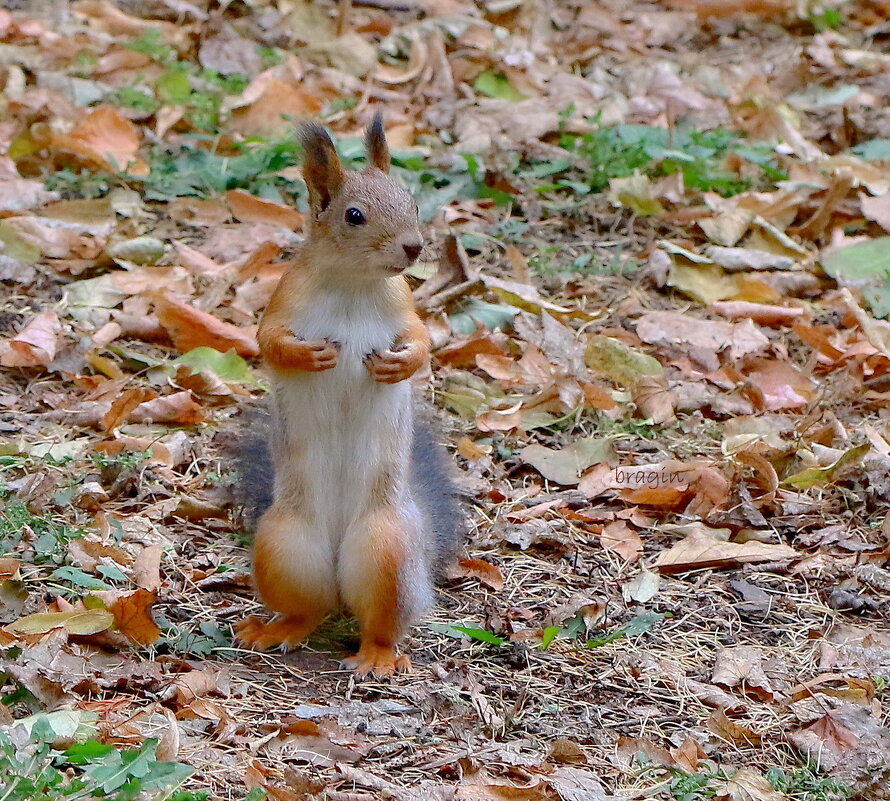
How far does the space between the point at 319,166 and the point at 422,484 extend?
2.64 feet

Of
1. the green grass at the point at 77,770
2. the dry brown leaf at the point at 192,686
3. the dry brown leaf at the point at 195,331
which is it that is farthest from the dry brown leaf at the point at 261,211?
the green grass at the point at 77,770

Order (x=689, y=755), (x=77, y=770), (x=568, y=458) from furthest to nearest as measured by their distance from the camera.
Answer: (x=568, y=458) < (x=689, y=755) < (x=77, y=770)

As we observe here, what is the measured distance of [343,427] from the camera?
281 centimetres

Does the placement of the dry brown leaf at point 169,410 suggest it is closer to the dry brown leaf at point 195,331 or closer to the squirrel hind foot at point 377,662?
the dry brown leaf at point 195,331

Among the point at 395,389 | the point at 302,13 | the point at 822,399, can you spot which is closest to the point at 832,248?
the point at 822,399

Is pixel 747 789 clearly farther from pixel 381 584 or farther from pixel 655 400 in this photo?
pixel 655 400

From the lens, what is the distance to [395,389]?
284 centimetres

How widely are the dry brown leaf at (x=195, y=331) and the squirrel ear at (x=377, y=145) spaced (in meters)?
1.26

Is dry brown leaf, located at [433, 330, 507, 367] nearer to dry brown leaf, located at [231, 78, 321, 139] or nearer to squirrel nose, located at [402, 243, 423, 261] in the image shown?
squirrel nose, located at [402, 243, 423, 261]

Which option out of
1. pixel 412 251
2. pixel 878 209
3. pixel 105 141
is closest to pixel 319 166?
pixel 412 251

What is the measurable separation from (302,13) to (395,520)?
14.1 ft

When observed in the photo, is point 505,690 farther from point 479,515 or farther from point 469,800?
point 479,515

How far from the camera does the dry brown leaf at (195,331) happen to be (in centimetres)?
398

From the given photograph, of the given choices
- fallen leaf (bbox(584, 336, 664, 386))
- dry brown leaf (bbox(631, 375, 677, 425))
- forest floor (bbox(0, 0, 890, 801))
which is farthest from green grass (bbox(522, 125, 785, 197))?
dry brown leaf (bbox(631, 375, 677, 425))
